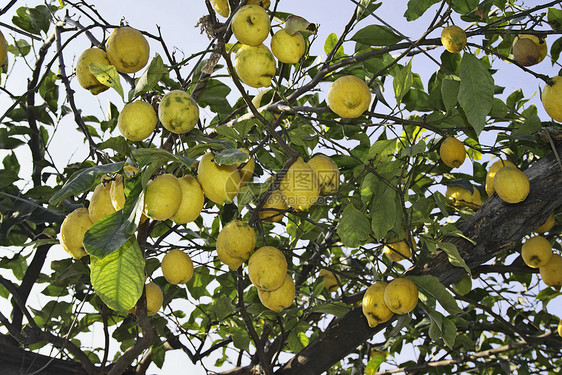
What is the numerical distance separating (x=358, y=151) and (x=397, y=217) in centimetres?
42

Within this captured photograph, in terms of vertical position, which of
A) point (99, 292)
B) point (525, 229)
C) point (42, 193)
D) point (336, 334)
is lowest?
point (99, 292)

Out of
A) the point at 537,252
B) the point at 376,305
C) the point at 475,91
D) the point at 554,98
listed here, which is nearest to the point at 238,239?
the point at 376,305

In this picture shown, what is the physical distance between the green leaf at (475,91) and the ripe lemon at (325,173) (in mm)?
450

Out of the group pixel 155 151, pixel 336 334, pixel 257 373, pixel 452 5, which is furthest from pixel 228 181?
pixel 257 373

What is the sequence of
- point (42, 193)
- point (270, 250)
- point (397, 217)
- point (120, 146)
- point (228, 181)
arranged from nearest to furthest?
point (228, 181) < point (120, 146) < point (270, 250) < point (397, 217) < point (42, 193)

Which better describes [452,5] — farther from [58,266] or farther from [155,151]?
[58,266]

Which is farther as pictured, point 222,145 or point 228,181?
point 228,181

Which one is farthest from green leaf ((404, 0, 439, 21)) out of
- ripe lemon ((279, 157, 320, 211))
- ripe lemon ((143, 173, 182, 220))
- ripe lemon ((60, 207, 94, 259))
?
ripe lemon ((60, 207, 94, 259))

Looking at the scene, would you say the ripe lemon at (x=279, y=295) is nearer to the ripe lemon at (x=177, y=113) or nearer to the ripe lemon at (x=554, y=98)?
the ripe lemon at (x=177, y=113)

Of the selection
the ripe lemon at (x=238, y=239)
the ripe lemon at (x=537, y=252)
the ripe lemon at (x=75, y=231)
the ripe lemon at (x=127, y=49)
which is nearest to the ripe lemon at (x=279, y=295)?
the ripe lemon at (x=238, y=239)

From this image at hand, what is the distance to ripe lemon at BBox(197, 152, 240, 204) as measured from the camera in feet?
4.65

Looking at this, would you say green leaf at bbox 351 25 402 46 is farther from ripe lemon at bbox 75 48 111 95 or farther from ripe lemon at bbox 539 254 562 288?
ripe lemon at bbox 539 254 562 288

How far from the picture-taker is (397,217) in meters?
1.99

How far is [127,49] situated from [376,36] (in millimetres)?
874
